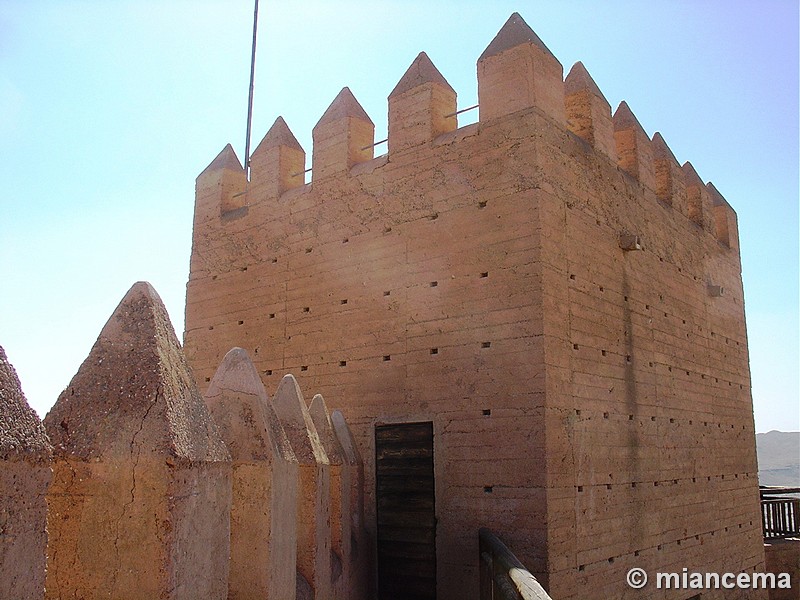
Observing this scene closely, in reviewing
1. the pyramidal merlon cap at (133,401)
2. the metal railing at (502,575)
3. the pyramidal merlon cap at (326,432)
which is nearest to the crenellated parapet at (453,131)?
the pyramidal merlon cap at (326,432)

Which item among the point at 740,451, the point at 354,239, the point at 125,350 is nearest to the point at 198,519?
the point at 125,350

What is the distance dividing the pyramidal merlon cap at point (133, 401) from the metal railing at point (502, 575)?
2.59 meters

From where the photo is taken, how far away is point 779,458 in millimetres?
87750

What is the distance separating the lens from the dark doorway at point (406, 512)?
8.48 metres

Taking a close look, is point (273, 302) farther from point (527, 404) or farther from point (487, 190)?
point (527, 404)

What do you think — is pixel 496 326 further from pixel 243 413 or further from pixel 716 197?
pixel 716 197

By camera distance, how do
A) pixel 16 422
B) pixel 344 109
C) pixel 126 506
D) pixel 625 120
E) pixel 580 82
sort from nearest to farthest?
1. pixel 16 422
2. pixel 126 506
3. pixel 580 82
4. pixel 344 109
5. pixel 625 120

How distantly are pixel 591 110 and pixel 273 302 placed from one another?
16.9 feet

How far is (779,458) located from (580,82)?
300ft

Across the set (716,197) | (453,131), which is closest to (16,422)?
(453,131)

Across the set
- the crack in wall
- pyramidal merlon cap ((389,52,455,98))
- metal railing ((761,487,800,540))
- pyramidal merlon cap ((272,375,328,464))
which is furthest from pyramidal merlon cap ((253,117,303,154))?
metal railing ((761,487,800,540))

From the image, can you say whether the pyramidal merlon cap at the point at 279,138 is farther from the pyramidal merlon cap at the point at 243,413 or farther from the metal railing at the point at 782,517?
the metal railing at the point at 782,517

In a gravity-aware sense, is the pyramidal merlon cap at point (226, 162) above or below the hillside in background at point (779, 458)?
above

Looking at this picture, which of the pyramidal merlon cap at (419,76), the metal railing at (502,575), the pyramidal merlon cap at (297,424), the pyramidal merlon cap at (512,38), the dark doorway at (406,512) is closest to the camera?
the metal railing at (502,575)
